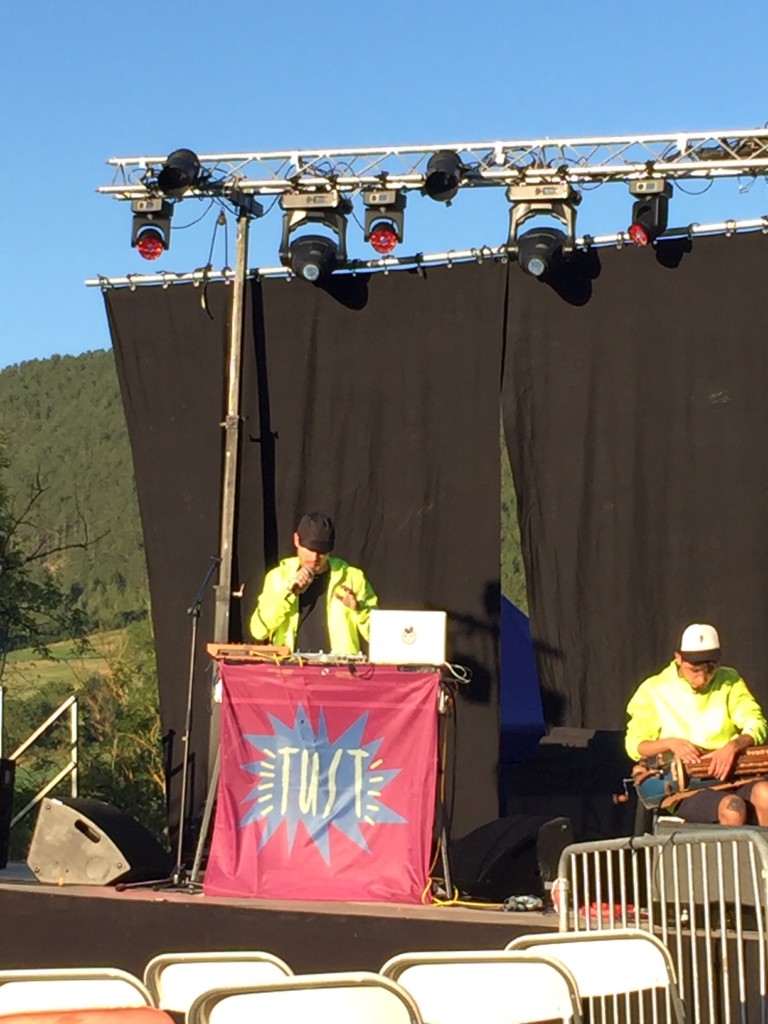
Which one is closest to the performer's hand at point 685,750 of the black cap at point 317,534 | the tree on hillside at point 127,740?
the black cap at point 317,534

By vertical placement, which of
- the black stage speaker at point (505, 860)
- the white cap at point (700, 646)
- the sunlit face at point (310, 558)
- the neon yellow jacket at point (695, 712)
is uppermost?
the sunlit face at point (310, 558)

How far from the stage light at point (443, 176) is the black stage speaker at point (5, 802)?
339cm

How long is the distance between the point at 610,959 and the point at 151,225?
5525mm

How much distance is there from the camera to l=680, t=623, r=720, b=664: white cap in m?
6.16

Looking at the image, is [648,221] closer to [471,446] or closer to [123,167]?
[471,446]

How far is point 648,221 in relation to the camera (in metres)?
7.43

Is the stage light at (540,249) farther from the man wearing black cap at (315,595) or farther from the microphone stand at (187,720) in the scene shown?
the microphone stand at (187,720)

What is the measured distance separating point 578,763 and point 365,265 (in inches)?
112

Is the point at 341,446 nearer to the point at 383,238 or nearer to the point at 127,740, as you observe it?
the point at 383,238

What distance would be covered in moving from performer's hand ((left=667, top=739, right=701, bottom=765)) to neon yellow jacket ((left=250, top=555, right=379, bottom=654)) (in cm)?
150

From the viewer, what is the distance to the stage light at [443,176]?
25.0ft

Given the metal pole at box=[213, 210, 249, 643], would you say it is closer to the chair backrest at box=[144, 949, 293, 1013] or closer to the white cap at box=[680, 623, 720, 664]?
the white cap at box=[680, 623, 720, 664]

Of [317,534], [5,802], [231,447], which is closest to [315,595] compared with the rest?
[317,534]

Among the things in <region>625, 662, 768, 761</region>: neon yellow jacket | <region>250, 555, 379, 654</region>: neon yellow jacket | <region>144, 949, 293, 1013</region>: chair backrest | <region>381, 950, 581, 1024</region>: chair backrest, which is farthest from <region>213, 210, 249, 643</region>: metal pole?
<region>381, 950, 581, 1024</region>: chair backrest
